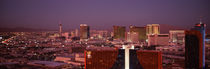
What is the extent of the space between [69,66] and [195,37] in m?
11.8

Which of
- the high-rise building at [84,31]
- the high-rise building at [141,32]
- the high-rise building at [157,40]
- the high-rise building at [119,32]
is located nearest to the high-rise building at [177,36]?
the high-rise building at [157,40]

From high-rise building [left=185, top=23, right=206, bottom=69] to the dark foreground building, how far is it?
8.78ft

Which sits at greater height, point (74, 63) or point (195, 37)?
point (195, 37)

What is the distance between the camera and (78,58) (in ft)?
78.2

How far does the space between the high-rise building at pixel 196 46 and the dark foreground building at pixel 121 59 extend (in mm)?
2676

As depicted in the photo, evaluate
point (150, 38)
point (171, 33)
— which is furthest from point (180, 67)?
point (171, 33)

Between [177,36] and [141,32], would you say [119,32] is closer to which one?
[141,32]

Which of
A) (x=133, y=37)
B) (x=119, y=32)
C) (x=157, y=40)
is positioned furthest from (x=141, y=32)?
(x=157, y=40)

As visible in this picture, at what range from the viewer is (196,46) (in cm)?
1365

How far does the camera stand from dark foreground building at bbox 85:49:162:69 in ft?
30.7

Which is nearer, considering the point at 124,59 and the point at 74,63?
the point at 124,59

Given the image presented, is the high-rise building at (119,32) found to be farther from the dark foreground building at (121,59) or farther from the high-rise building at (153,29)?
the dark foreground building at (121,59)

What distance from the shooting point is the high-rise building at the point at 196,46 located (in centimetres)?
1346

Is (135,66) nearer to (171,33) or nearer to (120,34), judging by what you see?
(171,33)
